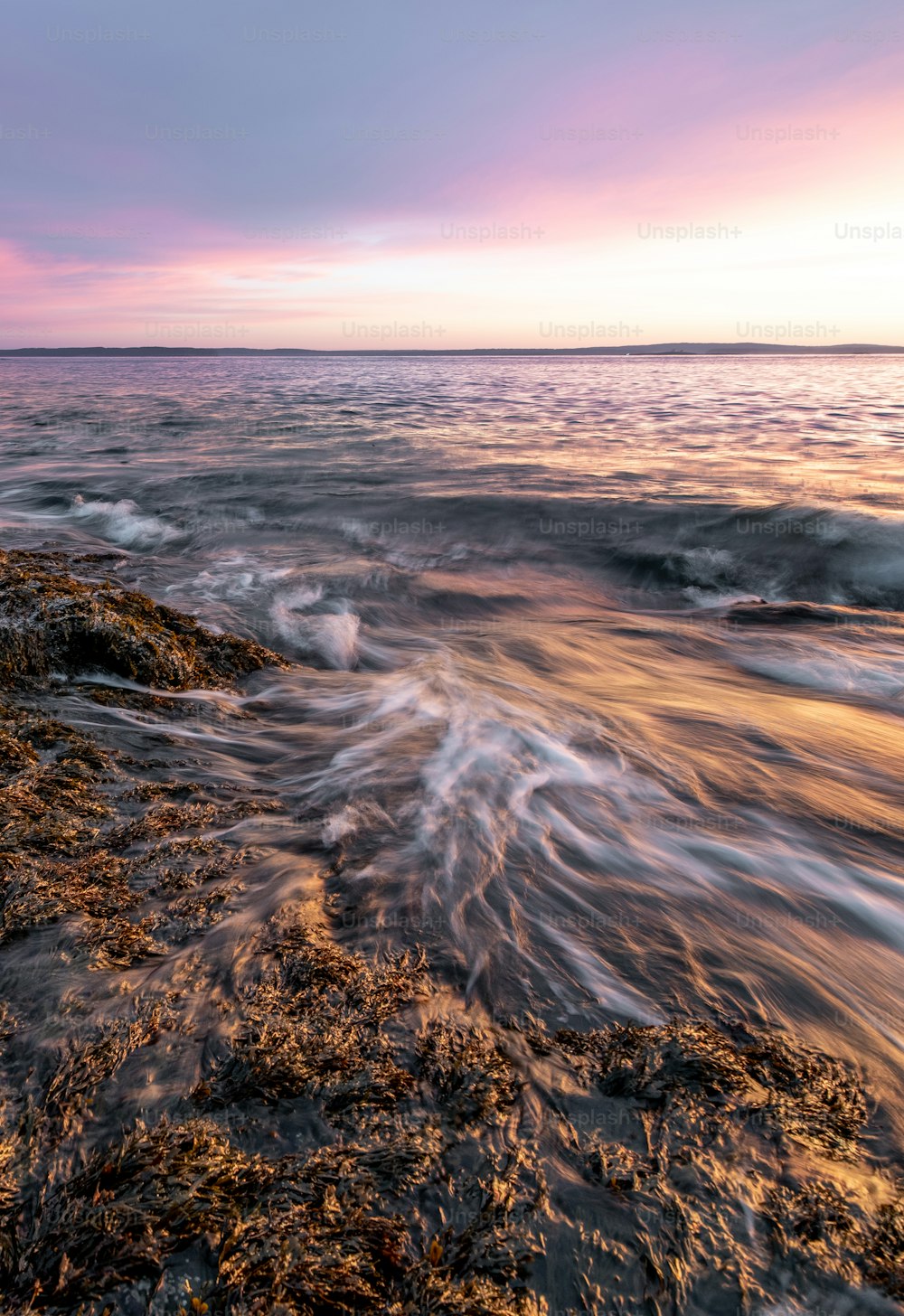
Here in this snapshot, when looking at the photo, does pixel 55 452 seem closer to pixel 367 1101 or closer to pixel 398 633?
pixel 398 633

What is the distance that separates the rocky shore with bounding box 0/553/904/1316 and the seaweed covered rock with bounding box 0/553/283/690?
1.87 meters

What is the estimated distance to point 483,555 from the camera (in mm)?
10711

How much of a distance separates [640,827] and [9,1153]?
3081 mm

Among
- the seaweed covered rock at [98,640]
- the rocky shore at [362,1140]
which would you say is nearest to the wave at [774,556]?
the seaweed covered rock at [98,640]

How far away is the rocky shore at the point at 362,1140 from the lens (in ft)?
4.91

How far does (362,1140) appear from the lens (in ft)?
5.87

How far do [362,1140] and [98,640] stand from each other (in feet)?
12.4

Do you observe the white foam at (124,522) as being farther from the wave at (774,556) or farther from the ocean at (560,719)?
the wave at (774,556)

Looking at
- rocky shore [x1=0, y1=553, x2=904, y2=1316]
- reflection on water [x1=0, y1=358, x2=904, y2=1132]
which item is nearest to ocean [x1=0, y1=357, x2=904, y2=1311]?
reflection on water [x1=0, y1=358, x2=904, y2=1132]

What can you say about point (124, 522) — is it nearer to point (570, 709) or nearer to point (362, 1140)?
point (570, 709)

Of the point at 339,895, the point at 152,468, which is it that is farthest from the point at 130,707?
the point at 152,468

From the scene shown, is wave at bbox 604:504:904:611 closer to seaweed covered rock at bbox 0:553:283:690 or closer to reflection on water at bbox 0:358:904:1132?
reflection on water at bbox 0:358:904:1132

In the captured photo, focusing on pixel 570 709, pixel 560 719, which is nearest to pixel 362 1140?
pixel 560 719

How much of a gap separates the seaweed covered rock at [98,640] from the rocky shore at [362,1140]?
187 cm
